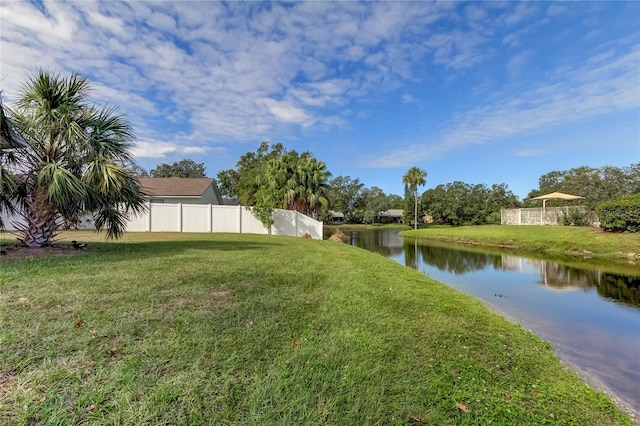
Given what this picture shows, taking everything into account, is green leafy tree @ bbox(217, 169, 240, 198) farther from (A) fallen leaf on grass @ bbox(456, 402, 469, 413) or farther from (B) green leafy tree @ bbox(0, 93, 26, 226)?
(A) fallen leaf on grass @ bbox(456, 402, 469, 413)

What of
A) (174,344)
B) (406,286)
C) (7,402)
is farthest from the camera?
(406,286)

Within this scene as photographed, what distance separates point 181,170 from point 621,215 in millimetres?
52631

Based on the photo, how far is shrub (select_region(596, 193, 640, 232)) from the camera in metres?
17.2

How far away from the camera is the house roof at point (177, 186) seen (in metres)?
22.0

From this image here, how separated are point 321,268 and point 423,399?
520 centimetres

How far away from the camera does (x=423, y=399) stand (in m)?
2.48

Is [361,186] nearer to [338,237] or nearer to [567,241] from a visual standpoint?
[338,237]

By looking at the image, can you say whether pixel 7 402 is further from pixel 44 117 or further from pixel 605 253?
pixel 605 253

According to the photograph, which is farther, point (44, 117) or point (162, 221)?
point (162, 221)

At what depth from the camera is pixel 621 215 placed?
1780 centimetres

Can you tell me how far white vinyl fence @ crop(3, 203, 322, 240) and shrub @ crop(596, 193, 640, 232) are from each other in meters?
19.0

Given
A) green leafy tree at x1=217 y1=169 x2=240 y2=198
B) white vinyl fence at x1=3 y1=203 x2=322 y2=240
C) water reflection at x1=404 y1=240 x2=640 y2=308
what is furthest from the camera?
green leafy tree at x1=217 y1=169 x2=240 y2=198

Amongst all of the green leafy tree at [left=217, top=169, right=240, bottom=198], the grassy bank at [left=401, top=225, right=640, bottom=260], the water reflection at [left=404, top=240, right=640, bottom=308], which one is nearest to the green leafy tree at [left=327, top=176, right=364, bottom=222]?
the green leafy tree at [left=217, top=169, right=240, bottom=198]

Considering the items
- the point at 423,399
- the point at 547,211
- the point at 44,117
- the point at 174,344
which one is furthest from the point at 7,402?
the point at 547,211
